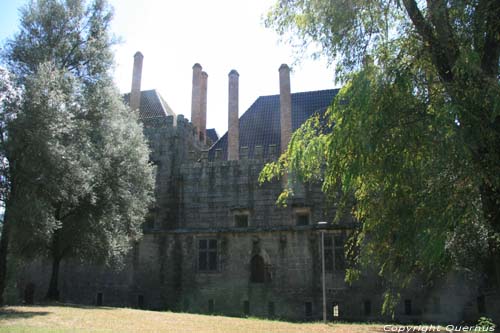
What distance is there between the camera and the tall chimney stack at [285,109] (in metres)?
20.3

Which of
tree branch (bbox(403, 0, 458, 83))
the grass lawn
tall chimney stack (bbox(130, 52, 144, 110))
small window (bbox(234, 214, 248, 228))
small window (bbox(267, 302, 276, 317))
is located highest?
tall chimney stack (bbox(130, 52, 144, 110))

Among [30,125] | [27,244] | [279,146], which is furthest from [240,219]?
[30,125]

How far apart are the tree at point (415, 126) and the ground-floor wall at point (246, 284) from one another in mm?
8984

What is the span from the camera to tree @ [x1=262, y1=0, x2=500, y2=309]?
5.31 m

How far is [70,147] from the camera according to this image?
43.0 ft

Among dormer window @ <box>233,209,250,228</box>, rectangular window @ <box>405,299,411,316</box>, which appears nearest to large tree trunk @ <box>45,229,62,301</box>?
dormer window @ <box>233,209,250,228</box>

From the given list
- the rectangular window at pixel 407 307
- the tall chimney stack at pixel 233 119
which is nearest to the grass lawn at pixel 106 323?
the rectangular window at pixel 407 307

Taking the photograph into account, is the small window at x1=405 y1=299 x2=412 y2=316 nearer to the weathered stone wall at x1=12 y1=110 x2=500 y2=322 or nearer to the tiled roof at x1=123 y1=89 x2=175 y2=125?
the weathered stone wall at x1=12 y1=110 x2=500 y2=322

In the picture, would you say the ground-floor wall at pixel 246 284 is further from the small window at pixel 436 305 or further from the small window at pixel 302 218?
the small window at pixel 302 218

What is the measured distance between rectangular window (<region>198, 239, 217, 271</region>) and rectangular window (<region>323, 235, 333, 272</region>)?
4469 millimetres

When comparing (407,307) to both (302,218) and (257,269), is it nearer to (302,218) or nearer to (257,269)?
(302,218)

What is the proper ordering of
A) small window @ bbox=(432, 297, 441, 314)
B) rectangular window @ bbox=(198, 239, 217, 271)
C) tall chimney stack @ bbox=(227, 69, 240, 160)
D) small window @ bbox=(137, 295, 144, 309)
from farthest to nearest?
1. tall chimney stack @ bbox=(227, 69, 240, 160)
2. small window @ bbox=(137, 295, 144, 309)
3. rectangular window @ bbox=(198, 239, 217, 271)
4. small window @ bbox=(432, 297, 441, 314)

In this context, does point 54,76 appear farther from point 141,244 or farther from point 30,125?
point 141,244

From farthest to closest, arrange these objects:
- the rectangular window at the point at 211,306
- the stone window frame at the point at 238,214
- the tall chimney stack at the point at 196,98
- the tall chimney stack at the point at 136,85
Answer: the tall chimney stack at the point at 136,85 < the tall chimney stack at the point at 196,98 < the stone window frame at the point at 238,214 < the rectangular window at the point at 211,306
